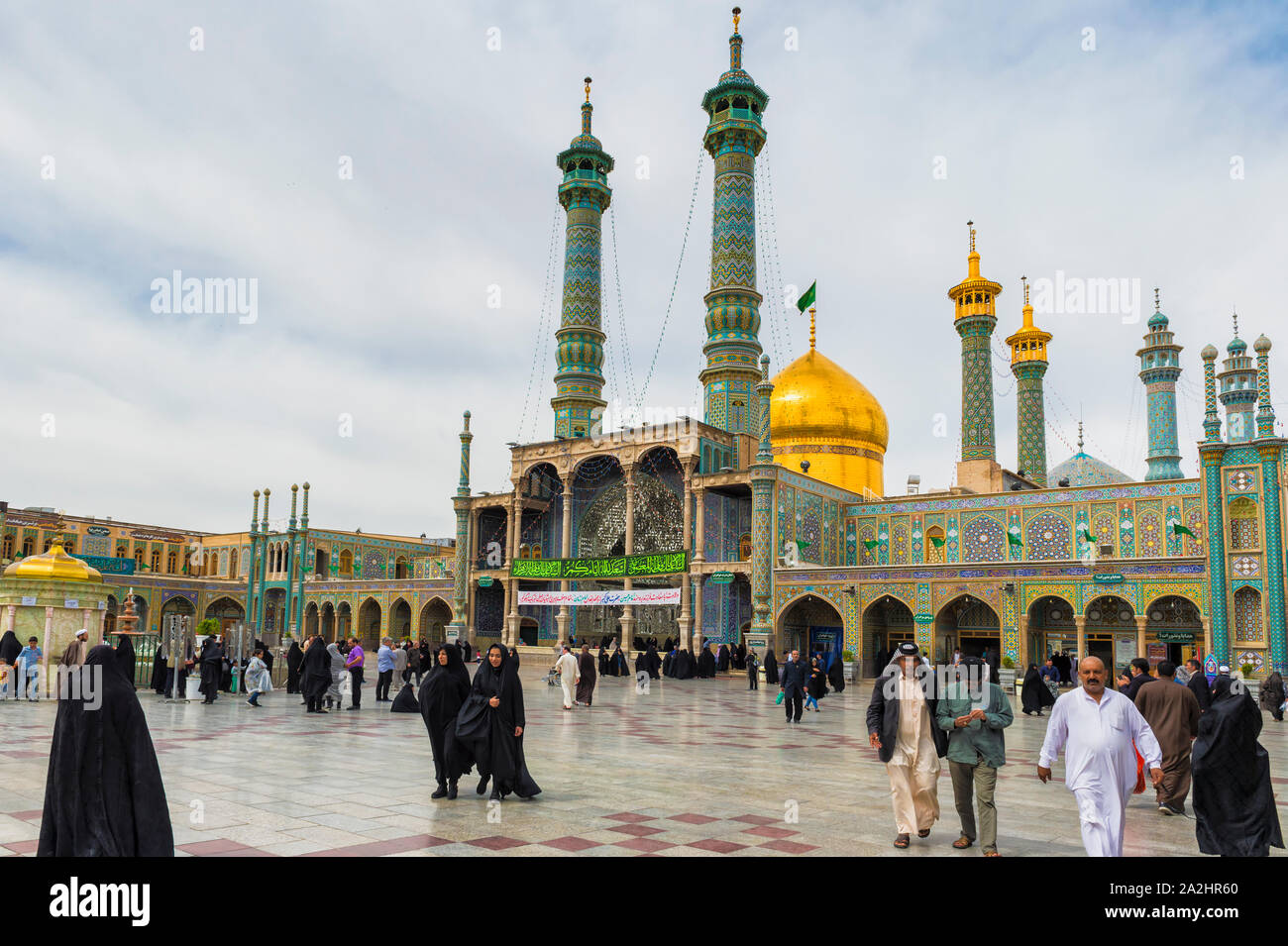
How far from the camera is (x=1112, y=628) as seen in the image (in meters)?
26.2

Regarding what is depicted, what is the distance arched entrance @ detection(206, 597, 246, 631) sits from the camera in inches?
1980

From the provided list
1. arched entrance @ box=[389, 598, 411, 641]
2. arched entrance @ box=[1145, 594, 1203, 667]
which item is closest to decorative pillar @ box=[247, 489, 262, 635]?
arched entrance @ box=[389, 598, 411, 641]

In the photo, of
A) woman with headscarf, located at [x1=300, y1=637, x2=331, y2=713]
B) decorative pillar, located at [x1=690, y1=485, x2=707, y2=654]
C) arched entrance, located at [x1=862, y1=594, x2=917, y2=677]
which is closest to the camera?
woman with headscarf, located at [x1=300, y1=637, x2=331, y2=713]

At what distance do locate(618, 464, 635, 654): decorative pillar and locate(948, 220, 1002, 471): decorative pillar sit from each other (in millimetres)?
11910

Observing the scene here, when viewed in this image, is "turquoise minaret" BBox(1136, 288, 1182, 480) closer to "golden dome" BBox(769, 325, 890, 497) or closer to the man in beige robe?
"golden dome" BBox(769, 325, 890, 497)

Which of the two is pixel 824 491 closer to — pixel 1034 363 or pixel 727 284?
pixel 727 284

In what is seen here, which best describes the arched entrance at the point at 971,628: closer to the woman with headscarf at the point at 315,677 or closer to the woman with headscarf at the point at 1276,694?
the woman with headscarf at the point at 1276,694

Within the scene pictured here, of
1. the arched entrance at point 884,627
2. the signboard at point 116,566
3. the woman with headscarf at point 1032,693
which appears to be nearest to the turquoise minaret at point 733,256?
the arched entrance at point 884,627

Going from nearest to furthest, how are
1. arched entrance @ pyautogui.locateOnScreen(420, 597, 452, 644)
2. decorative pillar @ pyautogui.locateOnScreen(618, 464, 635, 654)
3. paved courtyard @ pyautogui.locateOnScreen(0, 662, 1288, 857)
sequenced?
paved courtyard @ pyautogui.locateOnScreen(0, 662, 1288, 857), decorative pillar @ pyautogui.locateOnScreen(618, 464, 635, 654), arched entrance @ pyautogui.locateOnScreen(420, 597, 452, 644)

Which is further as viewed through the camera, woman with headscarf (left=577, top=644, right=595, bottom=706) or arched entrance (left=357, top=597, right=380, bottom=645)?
arched entrance (left=357, top=597, right=380, bottom=645)

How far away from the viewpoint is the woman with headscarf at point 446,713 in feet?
23.3

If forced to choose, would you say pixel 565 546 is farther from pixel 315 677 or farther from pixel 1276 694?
pixel 1276 694

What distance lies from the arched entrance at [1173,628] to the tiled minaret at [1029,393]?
13.4 metres

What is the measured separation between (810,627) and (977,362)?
40.3 ft
